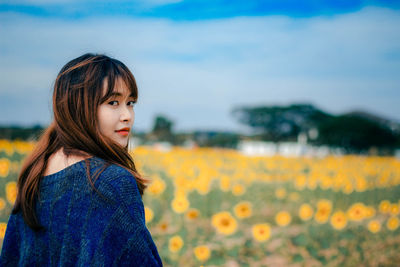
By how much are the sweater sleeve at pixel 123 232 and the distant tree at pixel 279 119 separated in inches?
1646

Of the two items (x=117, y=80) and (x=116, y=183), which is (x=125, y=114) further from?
(x=116, y=183)

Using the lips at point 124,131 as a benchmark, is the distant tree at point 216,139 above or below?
above

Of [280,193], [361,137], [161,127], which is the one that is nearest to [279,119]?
[361,137]

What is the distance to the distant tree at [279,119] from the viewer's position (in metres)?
43.4

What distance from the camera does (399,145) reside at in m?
25.6

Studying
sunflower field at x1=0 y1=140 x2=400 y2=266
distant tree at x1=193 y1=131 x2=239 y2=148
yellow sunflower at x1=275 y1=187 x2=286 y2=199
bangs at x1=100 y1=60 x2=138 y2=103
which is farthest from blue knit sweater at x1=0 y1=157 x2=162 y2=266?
distant tree at x1=193 y1=131 x2=239 y2=148

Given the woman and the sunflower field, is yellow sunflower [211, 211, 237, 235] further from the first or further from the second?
the woman

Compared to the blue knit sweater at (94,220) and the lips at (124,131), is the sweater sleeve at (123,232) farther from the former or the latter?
the lips at (124,131)

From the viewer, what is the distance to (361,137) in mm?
26938

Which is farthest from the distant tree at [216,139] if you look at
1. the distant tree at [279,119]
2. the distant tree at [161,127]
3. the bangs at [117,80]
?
the distant tree at [279,119]

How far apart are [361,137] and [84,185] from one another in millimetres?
29243

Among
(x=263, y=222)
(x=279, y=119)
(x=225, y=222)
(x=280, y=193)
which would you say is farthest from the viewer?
(x=279, y=119)

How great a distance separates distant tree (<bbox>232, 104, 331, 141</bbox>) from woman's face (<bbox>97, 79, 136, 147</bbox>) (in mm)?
41660

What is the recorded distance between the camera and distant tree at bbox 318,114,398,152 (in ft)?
87.0
